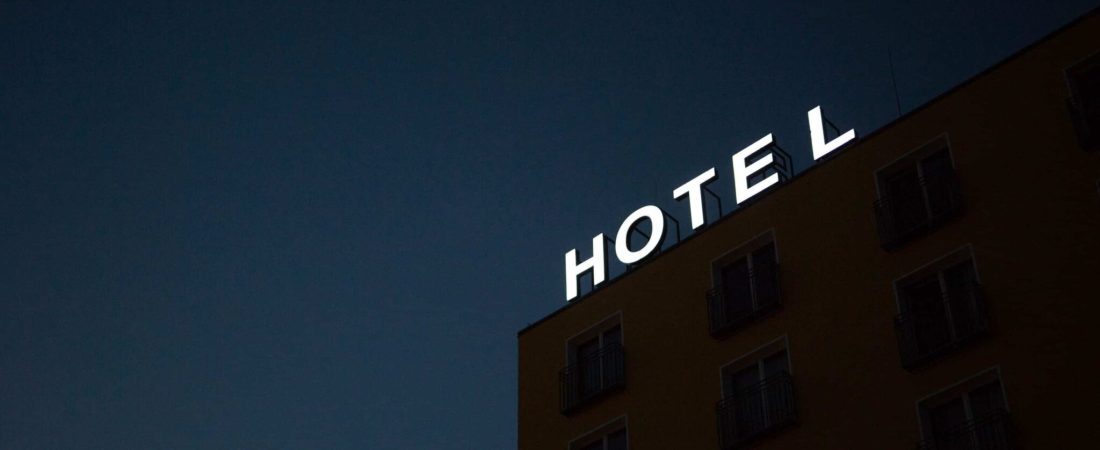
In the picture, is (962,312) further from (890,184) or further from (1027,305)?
(890,184)

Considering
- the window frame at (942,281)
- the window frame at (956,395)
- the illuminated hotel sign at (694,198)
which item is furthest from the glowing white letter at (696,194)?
the window frame at (956,395)

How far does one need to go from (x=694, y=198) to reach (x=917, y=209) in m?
10.5

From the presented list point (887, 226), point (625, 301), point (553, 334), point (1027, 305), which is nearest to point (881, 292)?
point (887, 226)

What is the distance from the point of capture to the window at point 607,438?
144ft

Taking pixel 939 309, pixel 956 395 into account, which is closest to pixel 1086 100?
pixel 939 309

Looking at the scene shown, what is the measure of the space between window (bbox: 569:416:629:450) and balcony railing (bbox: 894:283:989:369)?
33.3 feet

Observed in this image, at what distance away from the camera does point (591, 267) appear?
165 feet

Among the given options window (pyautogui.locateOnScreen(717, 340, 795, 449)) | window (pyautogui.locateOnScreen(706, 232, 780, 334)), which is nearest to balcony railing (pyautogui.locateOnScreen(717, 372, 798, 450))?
window (pyautogui.locateOnScreen(717, 340, 795, 449))

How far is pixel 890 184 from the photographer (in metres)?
40.9

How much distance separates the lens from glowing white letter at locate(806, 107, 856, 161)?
4391cm

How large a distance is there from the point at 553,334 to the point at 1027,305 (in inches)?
723

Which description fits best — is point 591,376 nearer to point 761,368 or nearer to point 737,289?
point 737,289

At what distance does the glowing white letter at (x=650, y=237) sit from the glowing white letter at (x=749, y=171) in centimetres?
354

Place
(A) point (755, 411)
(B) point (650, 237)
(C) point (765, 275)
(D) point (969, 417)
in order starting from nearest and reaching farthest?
1. (D) point (969, 417)
2. (A) point (755, 411)
3. (C) point (765, 275)
4. (B) point (650, 237)
